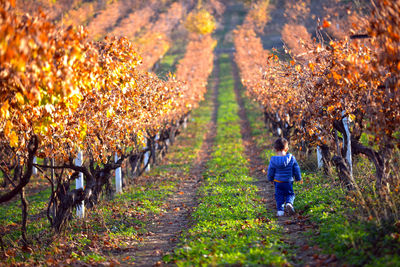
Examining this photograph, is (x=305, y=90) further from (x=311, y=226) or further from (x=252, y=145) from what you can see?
(x=252, y=145)

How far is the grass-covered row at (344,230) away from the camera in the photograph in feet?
17.1

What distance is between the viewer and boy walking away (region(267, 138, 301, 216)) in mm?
8180

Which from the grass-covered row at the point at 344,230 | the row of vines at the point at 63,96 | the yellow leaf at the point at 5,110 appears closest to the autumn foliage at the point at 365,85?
the grass-covered row at the point at 344,230

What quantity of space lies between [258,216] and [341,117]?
296cm

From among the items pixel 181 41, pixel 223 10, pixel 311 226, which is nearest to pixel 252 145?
pixel 311 226

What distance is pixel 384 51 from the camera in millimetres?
5461

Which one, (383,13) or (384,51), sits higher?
(383,13)

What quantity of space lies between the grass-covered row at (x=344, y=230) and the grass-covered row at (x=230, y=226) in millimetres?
815

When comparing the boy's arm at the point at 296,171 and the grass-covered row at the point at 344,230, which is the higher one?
the boy's arm at the point at 296,171

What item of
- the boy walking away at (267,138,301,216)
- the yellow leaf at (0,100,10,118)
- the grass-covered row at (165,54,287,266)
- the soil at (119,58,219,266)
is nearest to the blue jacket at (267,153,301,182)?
the boy walking away at (267,138,301,216)

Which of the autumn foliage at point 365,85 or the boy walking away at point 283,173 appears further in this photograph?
the boy walking away at point 283,173

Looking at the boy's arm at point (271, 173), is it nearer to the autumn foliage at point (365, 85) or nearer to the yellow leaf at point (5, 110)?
the autumn foliage at point (365, 85)

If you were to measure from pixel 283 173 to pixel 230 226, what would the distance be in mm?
1659

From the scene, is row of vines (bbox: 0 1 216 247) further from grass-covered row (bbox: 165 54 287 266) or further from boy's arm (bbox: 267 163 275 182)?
boy's arm (bbox: 267 163 275 182)
